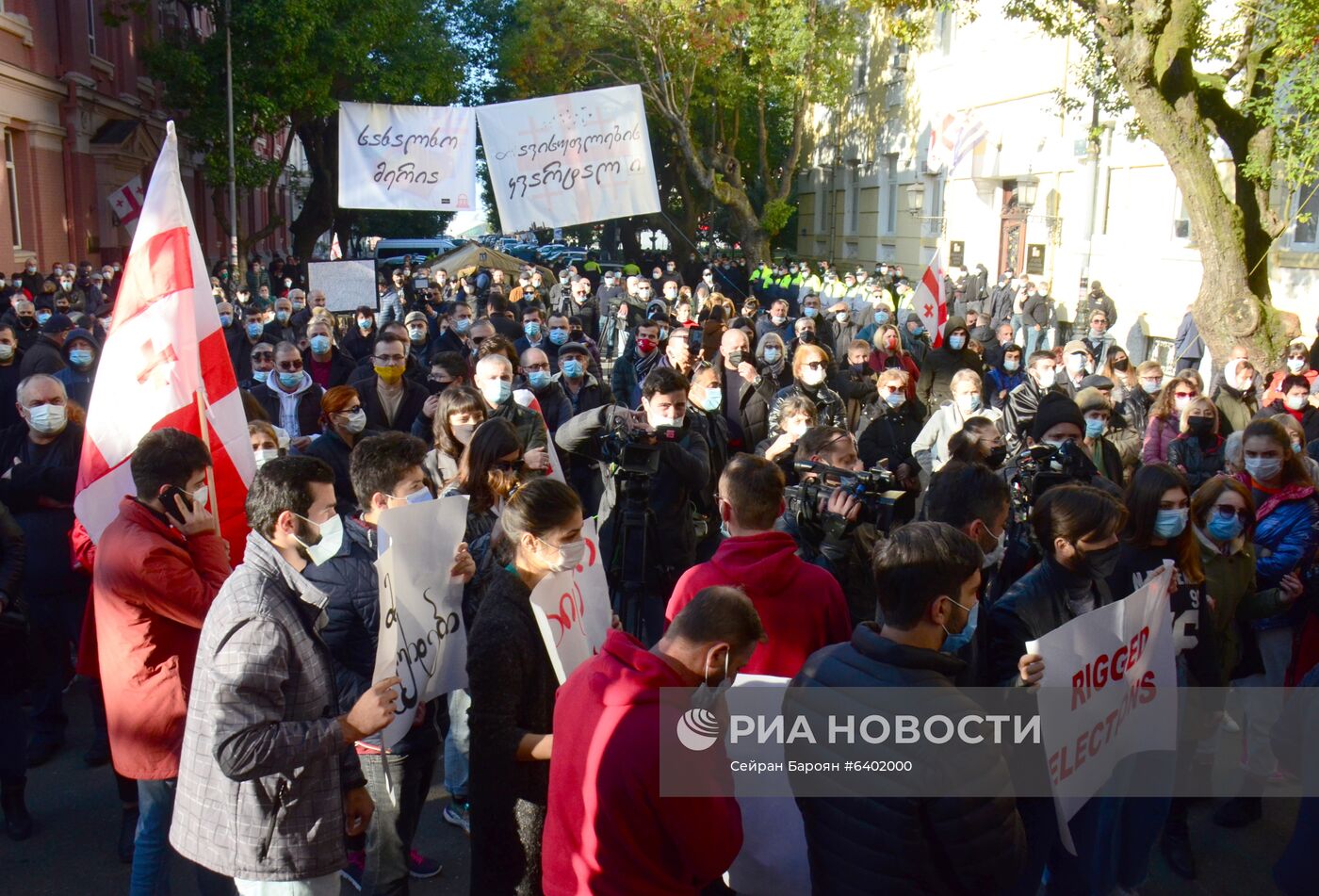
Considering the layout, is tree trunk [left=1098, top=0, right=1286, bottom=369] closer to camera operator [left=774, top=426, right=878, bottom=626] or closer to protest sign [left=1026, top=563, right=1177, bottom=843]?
camera operator [left=774, top=426, right=878, bottom=626]

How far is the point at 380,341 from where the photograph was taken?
747 centimetres

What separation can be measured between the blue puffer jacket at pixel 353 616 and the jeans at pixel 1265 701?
12.0 ft

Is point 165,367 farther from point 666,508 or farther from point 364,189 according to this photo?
point 364,189

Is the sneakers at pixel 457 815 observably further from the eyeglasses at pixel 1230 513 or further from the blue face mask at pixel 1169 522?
the eyeglasses at pixel 1230 513

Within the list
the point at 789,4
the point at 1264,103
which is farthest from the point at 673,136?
the point at 1264,103

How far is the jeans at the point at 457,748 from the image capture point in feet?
15.6

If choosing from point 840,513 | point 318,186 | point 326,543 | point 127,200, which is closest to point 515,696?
point 326,543

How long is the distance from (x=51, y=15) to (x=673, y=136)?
649 inches

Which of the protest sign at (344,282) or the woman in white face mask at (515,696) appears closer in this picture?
the woman in white face mask at (515,696)

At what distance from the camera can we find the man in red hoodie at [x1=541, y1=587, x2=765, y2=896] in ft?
8.19

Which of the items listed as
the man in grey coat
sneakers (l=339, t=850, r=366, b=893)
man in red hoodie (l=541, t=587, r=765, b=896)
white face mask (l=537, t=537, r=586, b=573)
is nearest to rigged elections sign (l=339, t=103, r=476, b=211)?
sneakers (l=339, t=850, r=366, b=893)

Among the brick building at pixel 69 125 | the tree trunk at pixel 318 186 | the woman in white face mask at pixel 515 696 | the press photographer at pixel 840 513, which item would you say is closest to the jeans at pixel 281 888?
the woman in white face mask at pixel 515 696

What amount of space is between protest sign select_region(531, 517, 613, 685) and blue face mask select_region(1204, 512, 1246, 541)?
106 inches

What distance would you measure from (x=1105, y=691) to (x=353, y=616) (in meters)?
2.33
